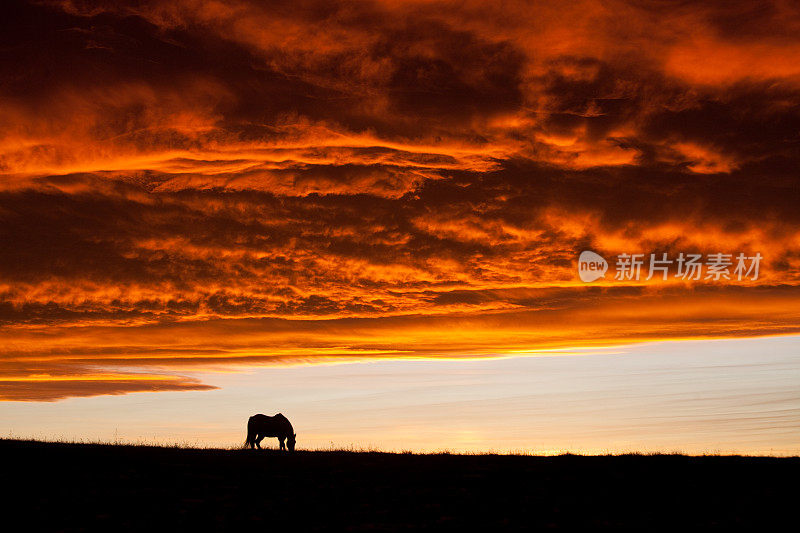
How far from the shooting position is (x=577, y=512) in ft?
56.3

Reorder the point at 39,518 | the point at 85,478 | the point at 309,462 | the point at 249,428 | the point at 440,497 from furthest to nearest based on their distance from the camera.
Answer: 1. the point at 249,428
2. the point at 309,462
3. the point at 85,478
4. the point at 440,497
5. the point at 39,518

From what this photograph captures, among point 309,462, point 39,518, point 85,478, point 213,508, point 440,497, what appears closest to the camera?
point 39,518

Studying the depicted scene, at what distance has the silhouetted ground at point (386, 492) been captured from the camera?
53.0ft

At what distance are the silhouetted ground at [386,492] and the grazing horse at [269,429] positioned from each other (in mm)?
8968

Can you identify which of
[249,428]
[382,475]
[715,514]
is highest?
[249,428]

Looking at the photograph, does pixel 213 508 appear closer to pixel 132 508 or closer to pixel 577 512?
pixel 132 508

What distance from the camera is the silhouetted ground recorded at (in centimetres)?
1616

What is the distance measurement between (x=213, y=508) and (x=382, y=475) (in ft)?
20.0

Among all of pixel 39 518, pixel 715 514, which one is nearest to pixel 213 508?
pixel 39 518

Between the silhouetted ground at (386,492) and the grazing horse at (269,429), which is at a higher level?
the grazing horse at (269,429)

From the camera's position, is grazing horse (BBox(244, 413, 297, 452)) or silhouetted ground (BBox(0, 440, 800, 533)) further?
grazing horse (BBox(244, 413, 297, 452))

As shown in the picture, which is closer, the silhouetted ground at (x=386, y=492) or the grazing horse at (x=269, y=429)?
the silhouetted ground at (x=386, y=492)

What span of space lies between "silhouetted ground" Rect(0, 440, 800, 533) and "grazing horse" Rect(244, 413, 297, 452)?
8968 millimetres

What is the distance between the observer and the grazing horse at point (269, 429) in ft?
117
